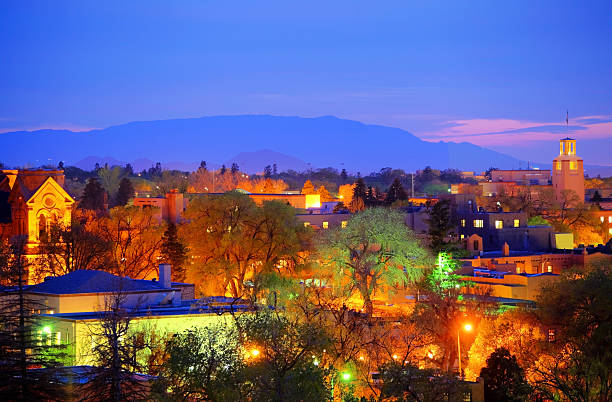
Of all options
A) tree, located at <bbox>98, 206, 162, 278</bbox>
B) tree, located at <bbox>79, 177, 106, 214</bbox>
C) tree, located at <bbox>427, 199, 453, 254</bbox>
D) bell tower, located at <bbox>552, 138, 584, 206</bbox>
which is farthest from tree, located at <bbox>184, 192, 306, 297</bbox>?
bell tower, located at <bbox>552, 138, 584, 206</bbox>

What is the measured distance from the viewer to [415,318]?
135 feet

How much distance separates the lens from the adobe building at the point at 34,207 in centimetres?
5884

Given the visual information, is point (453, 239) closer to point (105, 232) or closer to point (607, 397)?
point (105, 232)

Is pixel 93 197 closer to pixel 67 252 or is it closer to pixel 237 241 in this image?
pixel 237 241

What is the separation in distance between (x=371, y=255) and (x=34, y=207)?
68.1 feet

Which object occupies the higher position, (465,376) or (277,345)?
(277,345)

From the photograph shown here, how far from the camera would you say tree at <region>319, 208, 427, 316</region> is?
167ft

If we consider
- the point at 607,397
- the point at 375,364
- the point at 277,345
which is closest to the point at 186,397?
the point at 277,345

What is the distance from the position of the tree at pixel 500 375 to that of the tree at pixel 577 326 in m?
0.86

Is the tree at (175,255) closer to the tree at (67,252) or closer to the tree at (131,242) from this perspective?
the tree at (131,242)

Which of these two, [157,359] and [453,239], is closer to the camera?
[157,359]

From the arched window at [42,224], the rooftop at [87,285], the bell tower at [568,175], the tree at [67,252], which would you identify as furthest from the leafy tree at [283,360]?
the bell tower at [568,175]

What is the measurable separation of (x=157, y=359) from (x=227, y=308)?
17.9 ft

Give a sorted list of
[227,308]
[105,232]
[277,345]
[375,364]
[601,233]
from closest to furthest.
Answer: [277,345]
[375,364]
[227,308]
[105,232]
[601,233]
